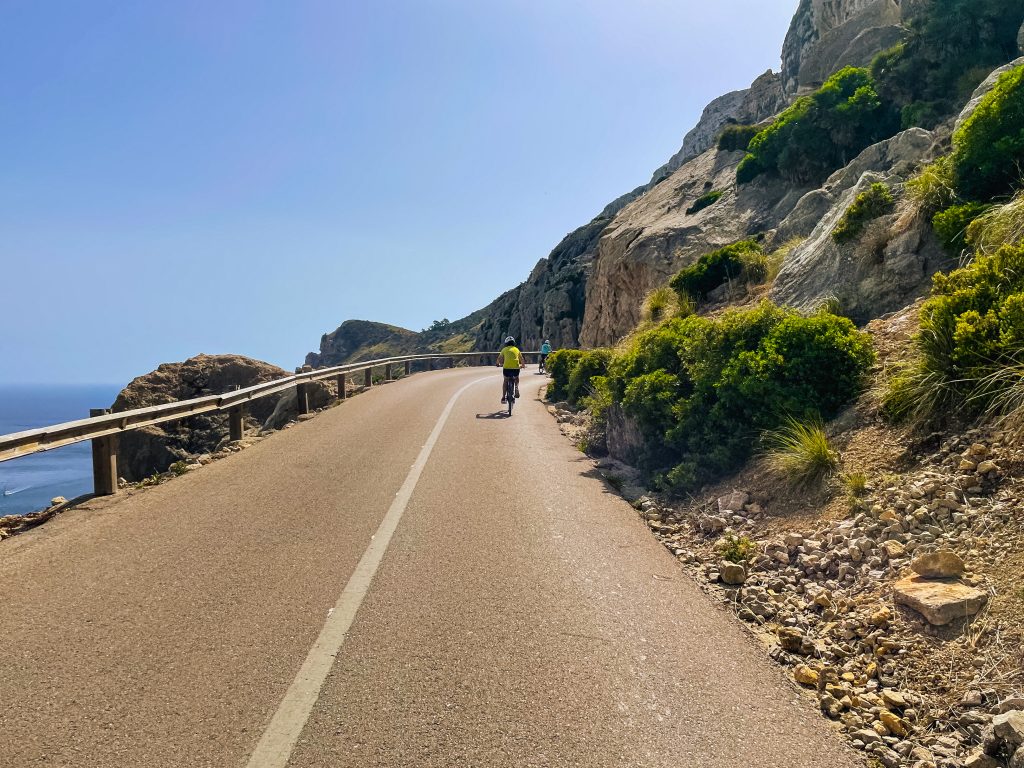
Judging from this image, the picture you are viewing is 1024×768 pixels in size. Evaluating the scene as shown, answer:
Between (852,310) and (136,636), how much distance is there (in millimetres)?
10639

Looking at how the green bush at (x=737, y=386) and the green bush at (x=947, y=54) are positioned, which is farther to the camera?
the green bush at (x=947, y=54)

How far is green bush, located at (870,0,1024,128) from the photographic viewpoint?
21578mm

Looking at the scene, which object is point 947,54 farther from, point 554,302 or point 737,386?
point 554,302

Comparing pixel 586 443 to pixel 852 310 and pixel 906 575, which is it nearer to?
pixel 852 310

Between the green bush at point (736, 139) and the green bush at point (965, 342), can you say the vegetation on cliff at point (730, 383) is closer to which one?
the green bush at point (965, 342)

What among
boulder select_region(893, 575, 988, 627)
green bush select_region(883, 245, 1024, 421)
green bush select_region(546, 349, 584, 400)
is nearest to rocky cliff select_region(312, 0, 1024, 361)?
green bush select_region(883, 245, 1024, 421)

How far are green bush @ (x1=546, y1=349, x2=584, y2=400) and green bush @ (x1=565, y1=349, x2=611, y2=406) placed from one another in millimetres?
1273

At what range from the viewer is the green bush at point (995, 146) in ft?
31.6

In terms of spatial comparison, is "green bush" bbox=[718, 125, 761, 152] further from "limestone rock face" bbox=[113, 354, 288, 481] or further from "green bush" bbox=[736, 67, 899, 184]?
"limestone rock face" bbox=[113, 354, 288, 481]

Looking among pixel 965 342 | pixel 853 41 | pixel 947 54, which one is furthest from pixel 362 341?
pixel 965 342

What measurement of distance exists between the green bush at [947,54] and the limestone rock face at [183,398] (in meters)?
22.6

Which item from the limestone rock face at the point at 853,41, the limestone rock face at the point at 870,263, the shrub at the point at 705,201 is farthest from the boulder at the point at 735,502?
the limestone rock face at the point at 853,41

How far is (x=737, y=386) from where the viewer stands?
8.57 metres

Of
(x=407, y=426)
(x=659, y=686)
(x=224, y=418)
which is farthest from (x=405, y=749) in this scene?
(x=224, y=418)
